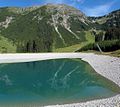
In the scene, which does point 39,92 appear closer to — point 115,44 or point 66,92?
point 66,92

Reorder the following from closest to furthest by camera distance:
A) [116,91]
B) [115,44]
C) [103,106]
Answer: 1. [103,106]
2. [116,91]
3. [115,44]

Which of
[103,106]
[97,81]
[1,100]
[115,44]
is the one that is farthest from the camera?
[115,44]

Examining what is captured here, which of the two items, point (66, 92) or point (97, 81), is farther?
point (97, 81)

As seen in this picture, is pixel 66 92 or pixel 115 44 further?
pixel 115 44

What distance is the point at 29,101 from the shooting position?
3856cm

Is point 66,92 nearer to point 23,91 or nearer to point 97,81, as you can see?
point 23,91

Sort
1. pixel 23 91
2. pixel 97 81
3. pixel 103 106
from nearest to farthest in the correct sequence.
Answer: pixel 103 106 → pixel 23 91 → pixel 97 81

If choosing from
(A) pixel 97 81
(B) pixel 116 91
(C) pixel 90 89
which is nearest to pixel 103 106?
(B) pixel 116 91

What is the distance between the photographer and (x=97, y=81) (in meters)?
56.8

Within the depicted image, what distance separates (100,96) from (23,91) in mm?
14680

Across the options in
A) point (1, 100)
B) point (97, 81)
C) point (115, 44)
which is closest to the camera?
point (1, 100)

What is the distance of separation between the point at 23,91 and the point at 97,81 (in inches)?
668

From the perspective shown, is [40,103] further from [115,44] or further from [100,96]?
[115,44]

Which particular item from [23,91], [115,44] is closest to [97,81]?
[23,91]
